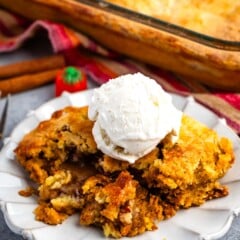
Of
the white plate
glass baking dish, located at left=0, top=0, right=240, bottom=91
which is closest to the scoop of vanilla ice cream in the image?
the white plate

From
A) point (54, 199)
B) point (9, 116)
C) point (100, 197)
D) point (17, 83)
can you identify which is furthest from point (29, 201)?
point (17, 83)

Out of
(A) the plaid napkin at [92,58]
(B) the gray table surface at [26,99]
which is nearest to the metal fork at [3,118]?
(B) the gray table surface at [26,99]

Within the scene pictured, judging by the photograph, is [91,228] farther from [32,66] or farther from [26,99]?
[32,66]

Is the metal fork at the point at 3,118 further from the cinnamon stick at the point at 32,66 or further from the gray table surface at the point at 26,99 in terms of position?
the cinnamon stick at the point at 32,66

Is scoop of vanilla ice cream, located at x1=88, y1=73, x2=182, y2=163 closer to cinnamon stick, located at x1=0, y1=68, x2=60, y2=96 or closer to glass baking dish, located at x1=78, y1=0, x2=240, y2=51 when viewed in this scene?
glass baking dish, located at x1=78, y1=0, x2=240, y2=51

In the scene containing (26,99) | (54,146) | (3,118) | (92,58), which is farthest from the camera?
(92,58)

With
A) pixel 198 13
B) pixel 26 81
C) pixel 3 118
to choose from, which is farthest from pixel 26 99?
pixel 198 13
